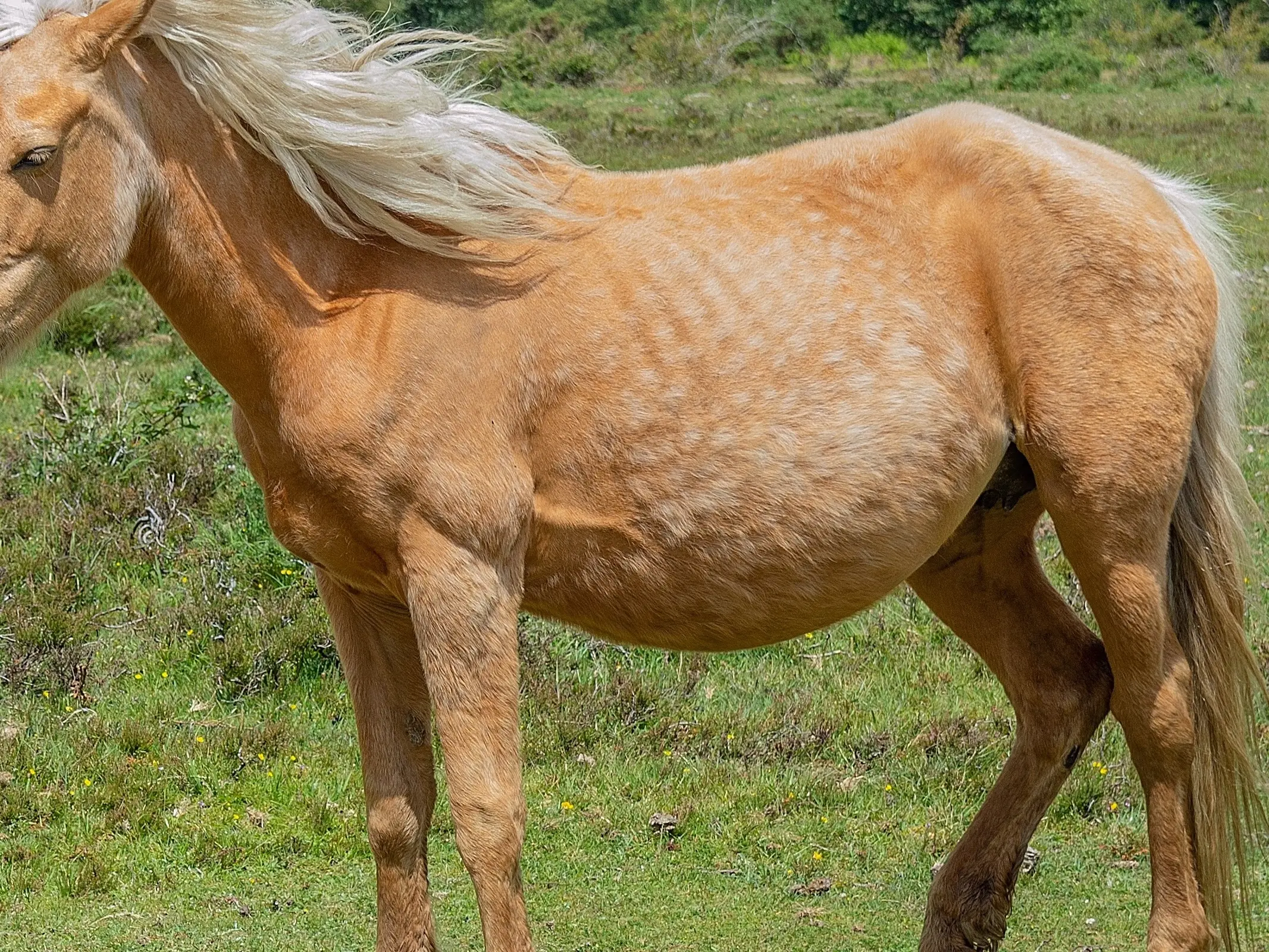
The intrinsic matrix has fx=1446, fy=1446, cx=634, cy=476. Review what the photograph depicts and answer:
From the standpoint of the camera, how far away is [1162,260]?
3707 millimetres

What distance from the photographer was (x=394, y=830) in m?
3.79

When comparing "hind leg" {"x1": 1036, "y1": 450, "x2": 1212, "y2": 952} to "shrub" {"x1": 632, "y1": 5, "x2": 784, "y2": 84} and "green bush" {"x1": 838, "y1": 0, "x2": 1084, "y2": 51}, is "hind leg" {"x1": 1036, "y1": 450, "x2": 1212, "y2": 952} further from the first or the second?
"green bush" {"x1": 838, "y1": 0, "x2": 1084, "y2": 51}

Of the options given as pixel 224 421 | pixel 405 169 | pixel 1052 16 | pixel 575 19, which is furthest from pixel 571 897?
pixel 575 19

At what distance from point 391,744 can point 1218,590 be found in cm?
227

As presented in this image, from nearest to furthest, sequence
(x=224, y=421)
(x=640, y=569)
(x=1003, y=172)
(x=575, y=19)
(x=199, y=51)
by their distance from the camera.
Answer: (x=199, y=51) → (x=640, y=569) → (x=1003, y=172) → (x=224, y=421) → (x=575, y=19)

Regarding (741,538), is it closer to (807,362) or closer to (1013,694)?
(807,362)

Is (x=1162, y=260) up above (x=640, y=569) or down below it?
above

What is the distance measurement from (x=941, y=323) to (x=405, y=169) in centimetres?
139

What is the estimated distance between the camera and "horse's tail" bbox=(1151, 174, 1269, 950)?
12.8 ft

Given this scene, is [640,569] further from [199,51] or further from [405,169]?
[199,51]

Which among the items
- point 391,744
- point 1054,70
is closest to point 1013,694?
point 391,744

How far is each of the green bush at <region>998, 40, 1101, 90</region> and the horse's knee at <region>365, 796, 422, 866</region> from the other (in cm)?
2503

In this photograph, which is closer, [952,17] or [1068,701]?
[1068,701]

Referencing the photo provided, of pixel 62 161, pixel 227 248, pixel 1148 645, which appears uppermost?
pixel 62 161
